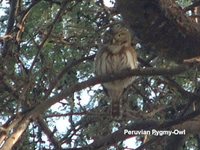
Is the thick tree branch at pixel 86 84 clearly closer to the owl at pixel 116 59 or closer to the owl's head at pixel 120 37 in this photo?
the owl at pixel 116 59

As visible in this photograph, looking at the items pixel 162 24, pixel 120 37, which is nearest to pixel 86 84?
pixel 162 24

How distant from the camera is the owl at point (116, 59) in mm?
5945

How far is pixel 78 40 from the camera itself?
5.71 metres

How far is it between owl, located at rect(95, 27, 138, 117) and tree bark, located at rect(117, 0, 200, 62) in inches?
39.6

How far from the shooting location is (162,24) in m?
4.80

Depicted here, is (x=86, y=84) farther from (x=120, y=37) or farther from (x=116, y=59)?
(x=120, y=37)

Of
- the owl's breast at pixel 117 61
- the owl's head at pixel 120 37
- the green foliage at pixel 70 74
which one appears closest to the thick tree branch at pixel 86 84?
the green foliage at pixel 70 74

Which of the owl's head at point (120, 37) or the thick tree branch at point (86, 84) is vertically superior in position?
the owl's head at point (120, 37)

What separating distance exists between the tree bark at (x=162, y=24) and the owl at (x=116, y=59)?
1.01m

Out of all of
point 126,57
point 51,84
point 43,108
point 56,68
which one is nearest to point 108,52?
point 126,57

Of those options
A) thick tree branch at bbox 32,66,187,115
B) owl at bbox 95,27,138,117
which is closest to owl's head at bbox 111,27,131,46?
owl at bbox 95,27,138,117

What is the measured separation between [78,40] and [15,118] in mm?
1721

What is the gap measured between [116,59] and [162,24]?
52.7 inches

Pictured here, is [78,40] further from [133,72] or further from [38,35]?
[133,72]
